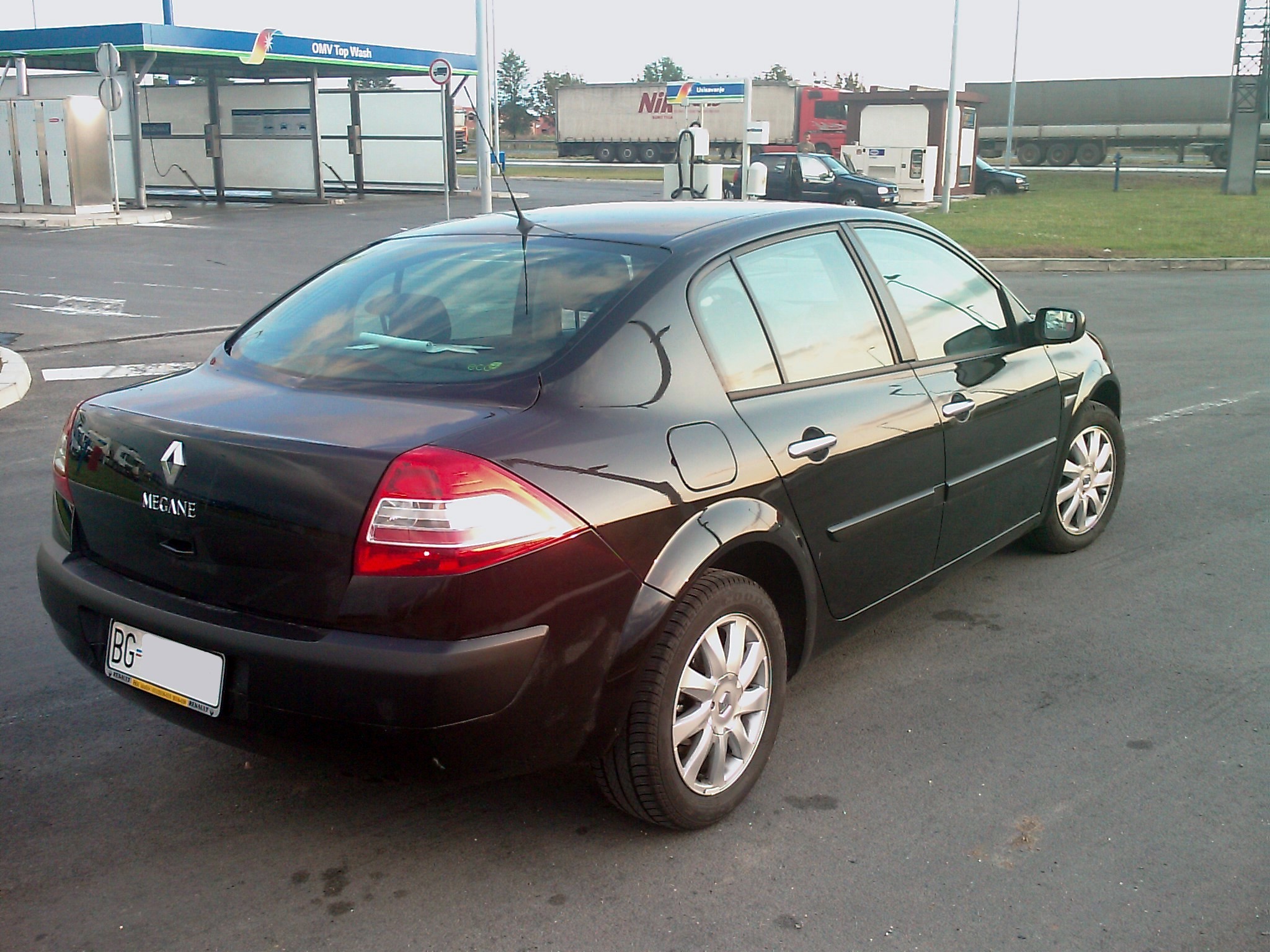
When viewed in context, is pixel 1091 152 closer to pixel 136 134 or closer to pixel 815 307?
pixel 136 134

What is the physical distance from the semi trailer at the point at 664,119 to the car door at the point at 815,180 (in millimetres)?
17817

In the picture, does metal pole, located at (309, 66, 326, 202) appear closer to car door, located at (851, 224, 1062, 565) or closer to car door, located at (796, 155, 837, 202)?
car door, located at (796, 155, 837, 202)

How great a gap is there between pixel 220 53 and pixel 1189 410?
81.2 ft

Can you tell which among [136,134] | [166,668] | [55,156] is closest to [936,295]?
[166,668]

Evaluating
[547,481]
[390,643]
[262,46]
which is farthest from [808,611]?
[262,46]

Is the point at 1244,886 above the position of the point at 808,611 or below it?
below

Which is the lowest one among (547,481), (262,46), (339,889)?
(339,889)

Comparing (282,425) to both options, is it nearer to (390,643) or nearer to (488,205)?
(390,643)

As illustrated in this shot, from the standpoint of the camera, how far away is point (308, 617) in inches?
107

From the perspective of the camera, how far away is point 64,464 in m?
3.27

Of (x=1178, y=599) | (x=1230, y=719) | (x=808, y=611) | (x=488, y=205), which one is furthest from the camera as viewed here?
(x=488, y=205)

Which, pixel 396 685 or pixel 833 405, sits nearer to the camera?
pixel 396 685

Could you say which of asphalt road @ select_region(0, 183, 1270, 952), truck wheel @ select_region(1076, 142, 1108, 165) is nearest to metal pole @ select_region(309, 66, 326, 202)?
asphalt road @ select_region(0, 183, 1270, 952)

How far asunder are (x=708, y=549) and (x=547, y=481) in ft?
1.61
